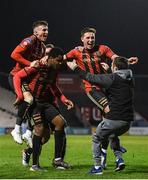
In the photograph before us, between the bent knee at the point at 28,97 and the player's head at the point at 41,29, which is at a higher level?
the player's head at the point at 41,29

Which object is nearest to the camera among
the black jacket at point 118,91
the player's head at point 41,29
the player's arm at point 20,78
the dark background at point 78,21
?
the black jacket at point 118,91

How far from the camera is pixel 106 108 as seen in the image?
791 cm

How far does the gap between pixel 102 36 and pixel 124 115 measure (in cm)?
2898

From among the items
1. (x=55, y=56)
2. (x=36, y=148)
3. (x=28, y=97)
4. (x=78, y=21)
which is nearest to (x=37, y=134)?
(x=36, y=148)

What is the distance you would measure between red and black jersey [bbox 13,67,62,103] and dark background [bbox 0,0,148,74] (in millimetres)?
26292

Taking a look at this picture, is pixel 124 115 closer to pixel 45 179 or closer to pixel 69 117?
pixel 45 179

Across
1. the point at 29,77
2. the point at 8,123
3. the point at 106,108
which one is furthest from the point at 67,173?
the point at 8,123

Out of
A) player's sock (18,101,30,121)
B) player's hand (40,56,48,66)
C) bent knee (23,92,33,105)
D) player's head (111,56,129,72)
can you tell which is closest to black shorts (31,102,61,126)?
bent knee (23,92,33,105)

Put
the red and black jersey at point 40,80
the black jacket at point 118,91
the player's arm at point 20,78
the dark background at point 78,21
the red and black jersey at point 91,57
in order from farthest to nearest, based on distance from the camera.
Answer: the dark background at point 78,21 < the red and black jersey at point 91,57 < the red and black jersey at point 40,80 < the player's arm at point 20,78 < the black jacket at point 118,91

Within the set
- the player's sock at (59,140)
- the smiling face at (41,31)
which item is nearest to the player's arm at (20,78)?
the smiling face at (41,31)

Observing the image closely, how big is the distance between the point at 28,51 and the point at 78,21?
27.1 metres

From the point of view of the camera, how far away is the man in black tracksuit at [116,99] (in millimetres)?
7148

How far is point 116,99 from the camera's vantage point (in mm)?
7195

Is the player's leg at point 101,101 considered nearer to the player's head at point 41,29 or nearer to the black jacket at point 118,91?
the black jacket at point 118,91
